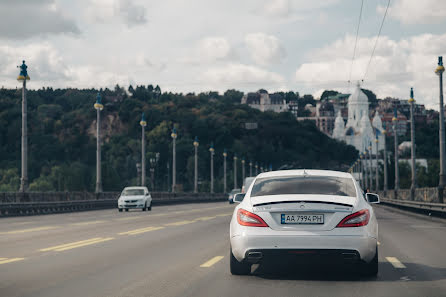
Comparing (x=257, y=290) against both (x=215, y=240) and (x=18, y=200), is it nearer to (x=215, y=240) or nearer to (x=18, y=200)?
(x=215, y=240)

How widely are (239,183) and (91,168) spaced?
122 ft

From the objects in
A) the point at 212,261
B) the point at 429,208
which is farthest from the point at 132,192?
the point at 212,261

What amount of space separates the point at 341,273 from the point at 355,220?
4.46 ft

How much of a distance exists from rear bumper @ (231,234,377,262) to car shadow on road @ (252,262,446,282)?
580mm

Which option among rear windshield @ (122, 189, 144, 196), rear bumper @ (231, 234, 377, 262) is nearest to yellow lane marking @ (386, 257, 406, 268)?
rear bumper @ (231, 234, 377, 262)

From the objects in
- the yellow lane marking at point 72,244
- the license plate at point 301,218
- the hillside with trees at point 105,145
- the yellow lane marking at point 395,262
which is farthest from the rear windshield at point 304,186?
the hillside with trees at point 105,145

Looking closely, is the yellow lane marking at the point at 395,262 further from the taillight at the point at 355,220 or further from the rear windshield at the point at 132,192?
the rear windshield at the point at 132,192

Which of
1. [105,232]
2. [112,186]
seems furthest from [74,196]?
[112,186]

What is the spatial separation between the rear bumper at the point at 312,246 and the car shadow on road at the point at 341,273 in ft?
1.90

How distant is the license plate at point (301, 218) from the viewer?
32.9ft

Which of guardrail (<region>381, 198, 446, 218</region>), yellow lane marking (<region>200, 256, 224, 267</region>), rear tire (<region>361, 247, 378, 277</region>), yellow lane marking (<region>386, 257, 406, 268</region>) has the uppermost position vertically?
rear tire (<region>361, 247, 378, 277</region>)

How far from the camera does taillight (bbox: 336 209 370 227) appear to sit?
32.9ft

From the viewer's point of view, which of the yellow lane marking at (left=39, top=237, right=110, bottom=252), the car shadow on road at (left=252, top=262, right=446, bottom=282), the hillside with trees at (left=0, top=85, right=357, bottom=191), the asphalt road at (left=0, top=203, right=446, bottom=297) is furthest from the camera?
the hillside with trees at (left=0, top=85, right=357, bottom=191)

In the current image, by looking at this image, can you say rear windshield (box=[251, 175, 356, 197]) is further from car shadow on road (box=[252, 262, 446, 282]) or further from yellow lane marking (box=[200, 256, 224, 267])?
yellow lane marking (box=[200, 256, 224, 267])
